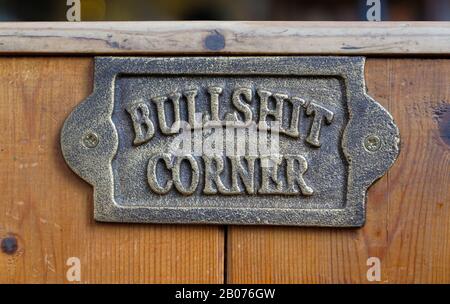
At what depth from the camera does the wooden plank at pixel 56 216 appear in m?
0.85

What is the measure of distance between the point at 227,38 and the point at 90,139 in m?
0.26

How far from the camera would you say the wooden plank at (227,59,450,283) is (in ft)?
2.69

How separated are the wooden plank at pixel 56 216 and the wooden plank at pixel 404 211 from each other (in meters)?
0.10

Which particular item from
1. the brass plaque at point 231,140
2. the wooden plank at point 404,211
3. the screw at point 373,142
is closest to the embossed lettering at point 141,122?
the brass plaque at point 231,140

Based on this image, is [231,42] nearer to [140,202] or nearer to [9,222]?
[140,202]

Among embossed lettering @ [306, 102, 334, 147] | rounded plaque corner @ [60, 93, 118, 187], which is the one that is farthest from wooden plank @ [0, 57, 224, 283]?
embossed lettering @ [306, 102, 334, 147]

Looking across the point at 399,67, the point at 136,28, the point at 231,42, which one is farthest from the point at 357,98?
the point at 136,28

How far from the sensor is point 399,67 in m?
0.82

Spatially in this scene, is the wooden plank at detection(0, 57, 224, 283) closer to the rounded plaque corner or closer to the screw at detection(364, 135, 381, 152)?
the rounded plaque corner

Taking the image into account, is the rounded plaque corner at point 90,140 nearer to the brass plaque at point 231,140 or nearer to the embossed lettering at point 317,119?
the brass plaque at point 231,140

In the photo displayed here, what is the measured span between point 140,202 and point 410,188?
41cm

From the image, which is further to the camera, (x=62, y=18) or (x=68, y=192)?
(x=62, y=18)

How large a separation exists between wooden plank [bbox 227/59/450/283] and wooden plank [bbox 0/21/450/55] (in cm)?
3

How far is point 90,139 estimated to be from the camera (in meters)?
0.83
